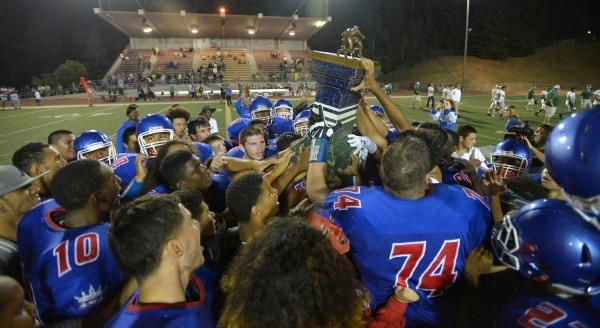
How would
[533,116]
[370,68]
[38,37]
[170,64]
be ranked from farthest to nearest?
[38,37]
[170,64]
[533,116]
[370,68]

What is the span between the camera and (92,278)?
7.76 ft

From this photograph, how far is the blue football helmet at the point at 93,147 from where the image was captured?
5125mm

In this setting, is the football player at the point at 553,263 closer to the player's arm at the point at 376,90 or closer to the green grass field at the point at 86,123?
the player's arm at the point at 376,90

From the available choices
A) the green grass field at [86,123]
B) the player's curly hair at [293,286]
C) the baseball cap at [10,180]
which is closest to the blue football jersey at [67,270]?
the baseball cap at [10,180]

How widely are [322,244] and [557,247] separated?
1.08 metres

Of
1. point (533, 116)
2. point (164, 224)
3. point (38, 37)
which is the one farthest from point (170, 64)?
point (164, 224)

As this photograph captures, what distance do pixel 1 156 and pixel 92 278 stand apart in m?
13.0

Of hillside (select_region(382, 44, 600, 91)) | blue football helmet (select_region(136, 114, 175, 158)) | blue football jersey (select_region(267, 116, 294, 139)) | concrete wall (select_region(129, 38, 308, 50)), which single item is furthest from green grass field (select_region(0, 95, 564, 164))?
concrete wall (select_region(129, 38, 308, 50))

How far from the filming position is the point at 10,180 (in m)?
2.87

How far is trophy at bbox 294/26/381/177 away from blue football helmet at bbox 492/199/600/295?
144 centimetres

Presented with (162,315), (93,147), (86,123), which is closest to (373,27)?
(86,123)

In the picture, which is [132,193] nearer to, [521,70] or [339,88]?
[339,88]

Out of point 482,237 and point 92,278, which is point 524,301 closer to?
point 482,237

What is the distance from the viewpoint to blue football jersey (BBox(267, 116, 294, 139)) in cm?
763
